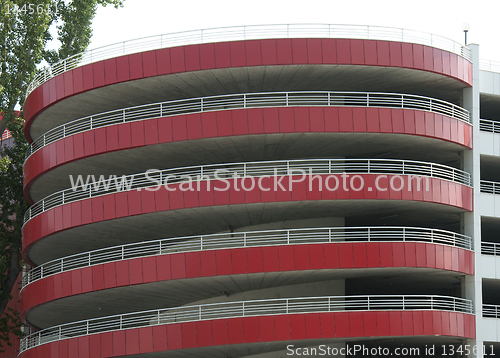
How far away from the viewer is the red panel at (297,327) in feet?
94.0

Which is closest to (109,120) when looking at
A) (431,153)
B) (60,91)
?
(60,91)

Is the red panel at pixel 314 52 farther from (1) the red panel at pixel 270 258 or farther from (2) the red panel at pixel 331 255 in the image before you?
(1) the red panel at pixel 270 258

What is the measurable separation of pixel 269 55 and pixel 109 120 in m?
9.08

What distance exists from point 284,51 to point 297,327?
43.3ft

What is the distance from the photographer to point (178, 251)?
103 ft

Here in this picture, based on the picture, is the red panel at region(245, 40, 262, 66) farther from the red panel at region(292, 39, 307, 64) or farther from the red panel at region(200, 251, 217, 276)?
the red panel at region(200, 251, 217, 276)

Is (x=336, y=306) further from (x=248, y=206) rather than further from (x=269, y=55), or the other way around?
(x=269, y=55)

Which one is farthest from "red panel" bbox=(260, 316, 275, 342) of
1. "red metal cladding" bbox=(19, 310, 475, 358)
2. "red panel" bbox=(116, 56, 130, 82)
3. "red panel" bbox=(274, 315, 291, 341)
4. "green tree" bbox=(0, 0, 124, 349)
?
"green tree" bbox=(0, 0, 124, 349)

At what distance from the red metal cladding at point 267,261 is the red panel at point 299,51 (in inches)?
358

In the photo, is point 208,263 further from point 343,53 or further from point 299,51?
point 343,53

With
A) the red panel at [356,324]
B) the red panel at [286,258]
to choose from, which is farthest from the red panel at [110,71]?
the red panel at [356,324]

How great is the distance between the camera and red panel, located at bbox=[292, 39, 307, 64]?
3181 centimetres

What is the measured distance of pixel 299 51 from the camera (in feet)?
105

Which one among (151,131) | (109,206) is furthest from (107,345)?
(151,131)
